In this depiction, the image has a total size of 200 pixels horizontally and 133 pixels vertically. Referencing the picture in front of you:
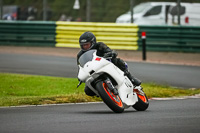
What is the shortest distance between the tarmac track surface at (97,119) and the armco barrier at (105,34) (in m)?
12.8

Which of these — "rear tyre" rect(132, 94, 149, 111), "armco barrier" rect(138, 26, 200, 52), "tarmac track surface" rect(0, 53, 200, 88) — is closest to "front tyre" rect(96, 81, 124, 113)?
"rear tyre" rect(132, 94, 149, 111)

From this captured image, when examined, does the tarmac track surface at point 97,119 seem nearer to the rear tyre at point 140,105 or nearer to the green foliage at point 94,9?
the rear tyre at point 140,105

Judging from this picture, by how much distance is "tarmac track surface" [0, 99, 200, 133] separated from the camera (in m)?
7.35

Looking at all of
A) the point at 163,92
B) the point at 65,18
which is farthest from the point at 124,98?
the point at 65,18

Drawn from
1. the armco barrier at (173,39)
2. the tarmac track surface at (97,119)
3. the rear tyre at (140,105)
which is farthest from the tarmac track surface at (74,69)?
the tarmac track surface at (97,119)

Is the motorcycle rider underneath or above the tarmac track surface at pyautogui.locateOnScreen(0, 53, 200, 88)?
above

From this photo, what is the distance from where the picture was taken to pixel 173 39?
22734 mm

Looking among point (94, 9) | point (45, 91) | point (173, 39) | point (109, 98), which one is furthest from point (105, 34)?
point (109, 98)

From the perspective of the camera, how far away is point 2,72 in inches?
650

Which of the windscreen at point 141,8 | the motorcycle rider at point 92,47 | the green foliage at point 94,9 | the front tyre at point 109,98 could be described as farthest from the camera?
the windscreen at point 141,8

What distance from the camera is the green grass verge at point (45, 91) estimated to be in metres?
11.0

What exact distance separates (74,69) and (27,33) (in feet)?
24.9

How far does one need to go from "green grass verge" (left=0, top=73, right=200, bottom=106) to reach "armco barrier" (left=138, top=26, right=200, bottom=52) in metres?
8.69

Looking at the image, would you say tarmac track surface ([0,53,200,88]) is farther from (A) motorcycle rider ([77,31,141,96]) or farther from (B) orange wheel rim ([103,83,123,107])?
(B) orange wheel rim ([103,83,123,107])
